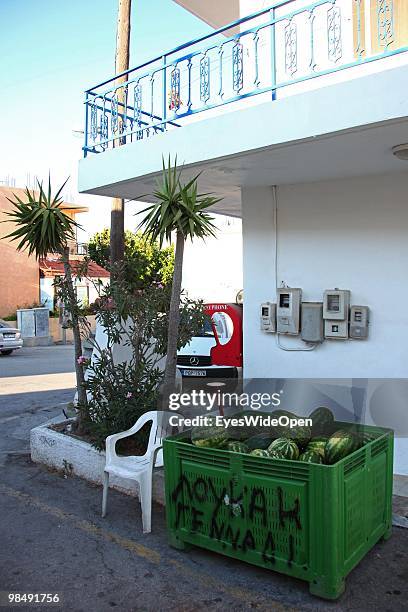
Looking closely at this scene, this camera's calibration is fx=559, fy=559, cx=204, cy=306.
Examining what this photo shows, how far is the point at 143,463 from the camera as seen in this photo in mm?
4762

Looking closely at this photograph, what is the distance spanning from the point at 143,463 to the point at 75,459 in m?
1.53

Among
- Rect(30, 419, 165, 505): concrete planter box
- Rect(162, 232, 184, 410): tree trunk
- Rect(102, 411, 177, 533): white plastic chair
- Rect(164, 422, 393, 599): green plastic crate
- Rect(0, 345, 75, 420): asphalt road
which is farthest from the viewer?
Rect(0, 345, 75, 420): asphalt road

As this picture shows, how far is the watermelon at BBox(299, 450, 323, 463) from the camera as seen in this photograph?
11.7 ft

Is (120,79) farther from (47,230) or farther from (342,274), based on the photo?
(342,274)

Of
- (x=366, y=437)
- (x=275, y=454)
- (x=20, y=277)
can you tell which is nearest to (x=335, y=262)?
(x=366, y=437)

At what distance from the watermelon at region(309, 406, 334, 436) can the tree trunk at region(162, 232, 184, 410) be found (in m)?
1.54

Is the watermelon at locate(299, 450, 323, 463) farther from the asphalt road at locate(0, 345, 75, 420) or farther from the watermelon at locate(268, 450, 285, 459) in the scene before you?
the asphalt road at locate(0, 345, 75, 420)

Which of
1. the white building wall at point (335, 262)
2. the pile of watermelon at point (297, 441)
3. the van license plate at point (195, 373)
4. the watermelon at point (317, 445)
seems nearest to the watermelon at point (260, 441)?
the pile of watermelon at point (297, 441)

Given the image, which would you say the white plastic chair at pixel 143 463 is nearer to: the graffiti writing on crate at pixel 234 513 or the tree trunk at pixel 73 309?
the graffiti writing on crate at pixel 234 513

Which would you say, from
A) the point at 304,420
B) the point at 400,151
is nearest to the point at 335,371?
the point at 304,420

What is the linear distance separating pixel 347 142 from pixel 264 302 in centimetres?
231

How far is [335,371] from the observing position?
5988 millimetres

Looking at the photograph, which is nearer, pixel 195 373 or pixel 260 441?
pixel 260 441

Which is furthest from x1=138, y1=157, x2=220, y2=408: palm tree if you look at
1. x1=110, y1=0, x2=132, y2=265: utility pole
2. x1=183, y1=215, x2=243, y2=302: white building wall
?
x1=183, y1=215, x2=243, y2=302: white building wall
